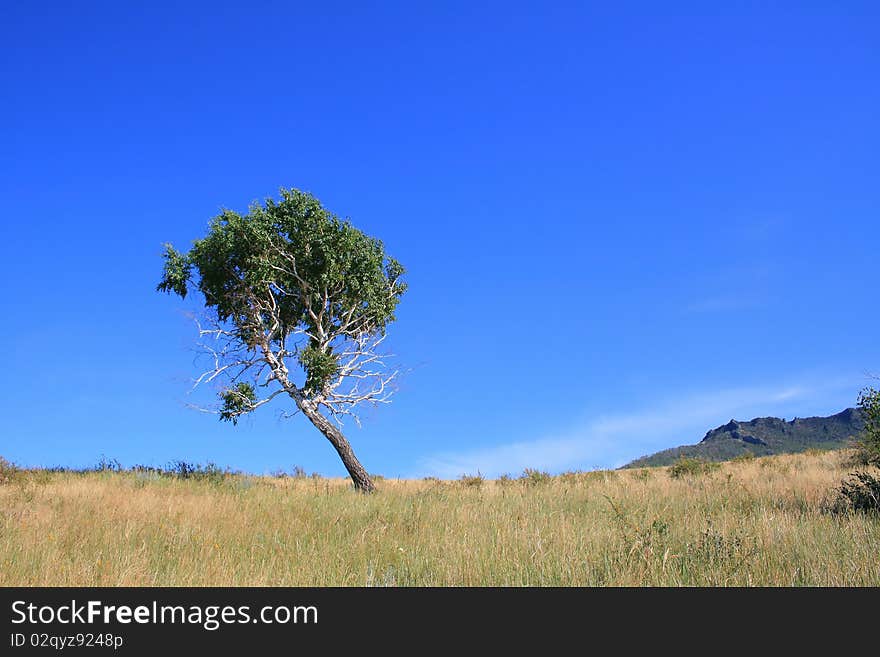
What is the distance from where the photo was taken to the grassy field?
686cm

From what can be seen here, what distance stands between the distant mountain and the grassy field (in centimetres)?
8194

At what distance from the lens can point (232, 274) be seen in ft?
70.5

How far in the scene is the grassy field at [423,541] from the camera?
22.5 ft

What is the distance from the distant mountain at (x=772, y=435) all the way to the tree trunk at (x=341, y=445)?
75.9 metres

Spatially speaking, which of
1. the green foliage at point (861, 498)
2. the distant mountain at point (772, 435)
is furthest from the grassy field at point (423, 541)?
the distant mountain at point (772, 435)

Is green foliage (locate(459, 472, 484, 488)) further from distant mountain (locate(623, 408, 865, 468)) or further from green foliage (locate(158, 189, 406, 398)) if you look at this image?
distant mountain (locate(623, 408, 865, 468))

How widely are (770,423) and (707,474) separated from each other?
112 metres

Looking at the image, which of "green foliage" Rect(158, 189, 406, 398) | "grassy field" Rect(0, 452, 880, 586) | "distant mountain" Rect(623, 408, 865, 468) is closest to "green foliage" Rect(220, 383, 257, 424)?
"green foliage" Rect(158, 189, 406, 398)

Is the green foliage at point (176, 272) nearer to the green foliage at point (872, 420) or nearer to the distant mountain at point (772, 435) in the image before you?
the green foliage at point (872, 420)

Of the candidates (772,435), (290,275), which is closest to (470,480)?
(290,275)
